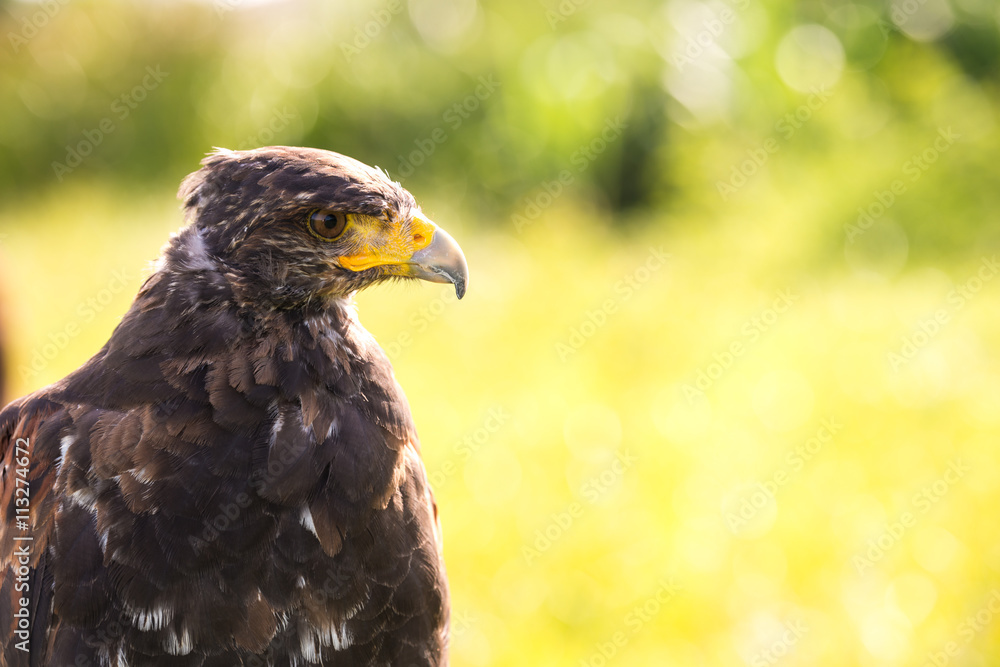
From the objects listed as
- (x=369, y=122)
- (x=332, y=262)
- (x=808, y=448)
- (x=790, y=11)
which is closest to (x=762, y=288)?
(x=808, y=448)

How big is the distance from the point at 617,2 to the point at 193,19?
23.9 feet

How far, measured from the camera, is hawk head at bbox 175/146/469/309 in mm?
2152

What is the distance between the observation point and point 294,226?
86.2 inches

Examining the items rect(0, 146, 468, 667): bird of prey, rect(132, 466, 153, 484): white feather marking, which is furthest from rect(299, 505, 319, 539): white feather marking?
rect(132, 466, 153, 484): white feather marking

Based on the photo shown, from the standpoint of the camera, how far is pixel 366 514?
6.99 ft

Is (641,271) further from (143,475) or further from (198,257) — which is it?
(143,475)

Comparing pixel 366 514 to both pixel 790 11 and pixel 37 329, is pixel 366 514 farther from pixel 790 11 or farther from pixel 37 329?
pixel 790 11

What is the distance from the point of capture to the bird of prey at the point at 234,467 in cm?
204

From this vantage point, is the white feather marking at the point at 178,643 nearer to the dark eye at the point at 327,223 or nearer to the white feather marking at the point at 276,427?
the white feather marking at the point at 276,427

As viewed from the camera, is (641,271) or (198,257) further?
(641,271)

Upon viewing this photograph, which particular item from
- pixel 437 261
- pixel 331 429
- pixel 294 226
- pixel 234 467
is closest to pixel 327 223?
pixel 294 226

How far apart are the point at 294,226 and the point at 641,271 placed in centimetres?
826

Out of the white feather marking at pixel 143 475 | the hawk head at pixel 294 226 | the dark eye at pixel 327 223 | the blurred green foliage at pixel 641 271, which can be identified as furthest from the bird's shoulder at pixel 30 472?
the dark eye at pixel 327 223

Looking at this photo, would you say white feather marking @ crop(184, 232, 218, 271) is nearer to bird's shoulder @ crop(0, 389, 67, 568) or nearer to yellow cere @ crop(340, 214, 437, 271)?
yellow cere @ crop(340, 214, 437, 271)
